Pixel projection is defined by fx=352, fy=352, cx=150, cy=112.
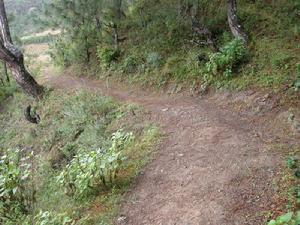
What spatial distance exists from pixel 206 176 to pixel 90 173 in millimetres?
2066

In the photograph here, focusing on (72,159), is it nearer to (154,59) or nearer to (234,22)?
(154,59)

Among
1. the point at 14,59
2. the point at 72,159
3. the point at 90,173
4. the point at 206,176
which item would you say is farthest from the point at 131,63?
the point at 206,176

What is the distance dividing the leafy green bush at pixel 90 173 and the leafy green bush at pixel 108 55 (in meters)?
9.15

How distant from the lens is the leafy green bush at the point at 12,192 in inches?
246

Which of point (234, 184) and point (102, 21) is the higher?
point (102, 21)

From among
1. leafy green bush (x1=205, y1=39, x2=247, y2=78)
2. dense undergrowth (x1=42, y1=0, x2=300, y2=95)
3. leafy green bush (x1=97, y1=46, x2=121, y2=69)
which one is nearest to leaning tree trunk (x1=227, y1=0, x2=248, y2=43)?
dense undergrowth (x1=42, y1=0, x2=300, y2=95)

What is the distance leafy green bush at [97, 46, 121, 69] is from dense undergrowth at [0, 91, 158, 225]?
2.09 m

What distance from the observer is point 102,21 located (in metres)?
16.2

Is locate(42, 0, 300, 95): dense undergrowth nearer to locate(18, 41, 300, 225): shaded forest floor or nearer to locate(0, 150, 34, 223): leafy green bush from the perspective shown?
locate(18, 41, 300, 225): shaded forest floor

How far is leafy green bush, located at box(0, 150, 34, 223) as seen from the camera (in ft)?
20.5

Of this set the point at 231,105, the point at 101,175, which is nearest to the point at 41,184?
the point at 101,175

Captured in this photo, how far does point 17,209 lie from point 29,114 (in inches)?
312

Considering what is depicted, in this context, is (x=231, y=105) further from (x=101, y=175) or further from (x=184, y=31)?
(x=184, y=31)

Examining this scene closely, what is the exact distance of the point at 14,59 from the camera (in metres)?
15.0
